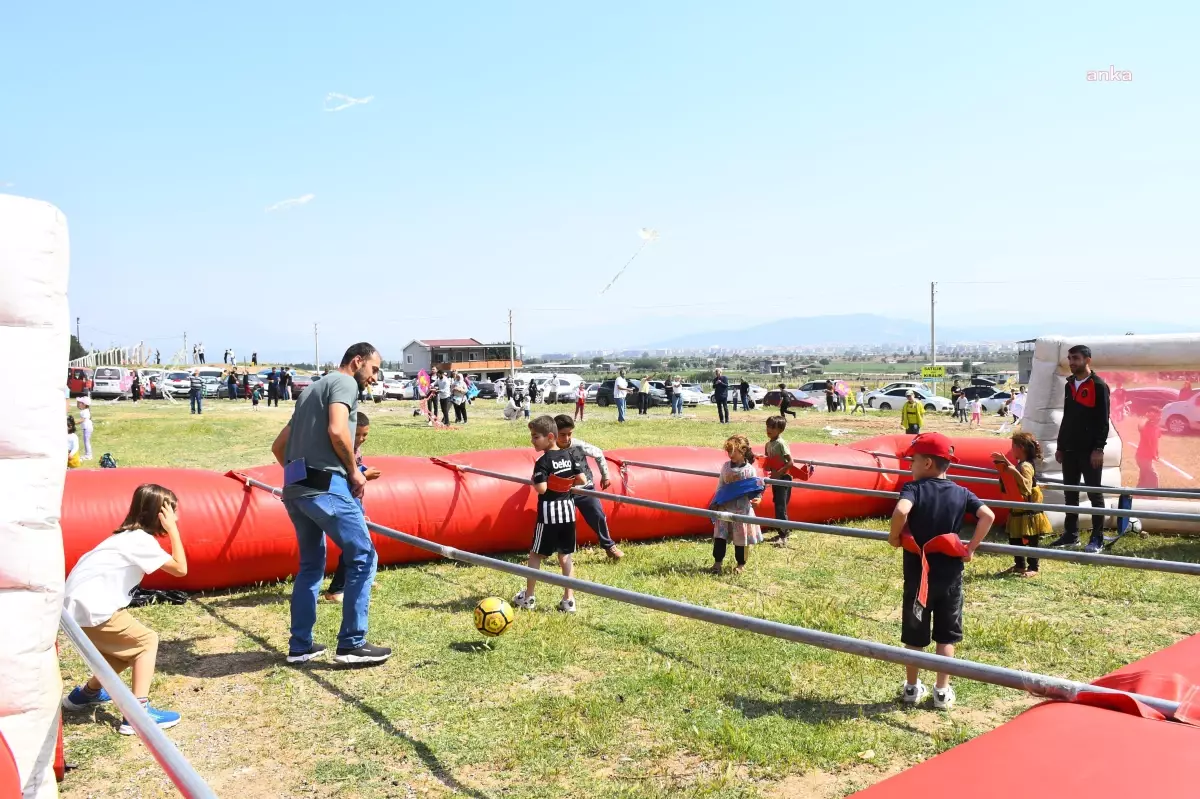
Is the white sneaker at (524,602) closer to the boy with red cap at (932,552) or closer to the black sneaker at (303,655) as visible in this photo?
the black sneaker at (303,655)

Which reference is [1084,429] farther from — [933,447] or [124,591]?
[124,591]

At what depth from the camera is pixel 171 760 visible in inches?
90.2

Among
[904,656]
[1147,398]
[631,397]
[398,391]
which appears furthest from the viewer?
[398,391]

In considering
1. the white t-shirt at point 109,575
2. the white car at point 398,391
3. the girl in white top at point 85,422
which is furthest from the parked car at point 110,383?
the white t-shirt at point 109,575

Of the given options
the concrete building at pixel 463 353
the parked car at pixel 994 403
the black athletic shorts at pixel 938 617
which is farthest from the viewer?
the concrete building at pixel 463 353

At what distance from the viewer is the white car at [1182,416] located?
9.26 m

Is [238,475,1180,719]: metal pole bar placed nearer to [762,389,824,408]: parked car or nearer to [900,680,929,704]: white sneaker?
[900,680,929,704]: white sneaker

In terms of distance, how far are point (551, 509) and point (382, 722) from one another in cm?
242

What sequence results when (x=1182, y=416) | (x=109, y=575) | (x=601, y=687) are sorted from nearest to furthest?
1. (x=109, y=575)
2. (x=601, y=687)
3. (x=1182, y=416)

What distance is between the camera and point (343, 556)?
535cm

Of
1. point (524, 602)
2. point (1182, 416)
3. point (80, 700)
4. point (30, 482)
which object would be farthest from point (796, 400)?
point (30, 482)

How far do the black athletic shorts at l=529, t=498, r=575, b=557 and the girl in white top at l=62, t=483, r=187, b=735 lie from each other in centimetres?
264

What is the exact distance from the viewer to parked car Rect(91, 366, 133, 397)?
140 feet

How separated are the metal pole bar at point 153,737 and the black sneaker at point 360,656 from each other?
210 centimetres
